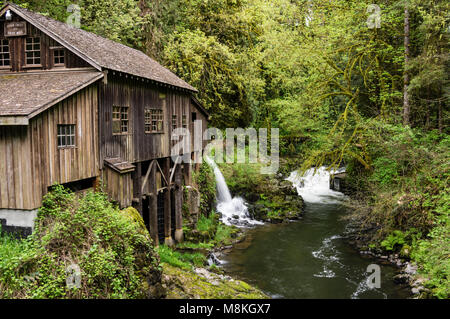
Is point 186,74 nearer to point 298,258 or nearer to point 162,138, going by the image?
point 162,138

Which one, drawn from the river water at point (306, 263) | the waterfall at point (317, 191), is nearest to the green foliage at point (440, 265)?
the river water at point (306, 263)

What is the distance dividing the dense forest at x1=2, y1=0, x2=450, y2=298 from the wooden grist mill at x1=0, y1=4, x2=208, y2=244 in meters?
7.74

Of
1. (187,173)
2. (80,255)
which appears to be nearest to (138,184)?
(187,173)

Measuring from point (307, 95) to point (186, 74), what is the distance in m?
7.27

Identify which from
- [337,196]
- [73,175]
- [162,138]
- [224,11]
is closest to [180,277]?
[73,175]

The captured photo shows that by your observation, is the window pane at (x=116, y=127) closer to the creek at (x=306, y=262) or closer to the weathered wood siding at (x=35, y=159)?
the weathered wood siding at (x=35, y=159)

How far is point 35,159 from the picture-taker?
28.8 ft

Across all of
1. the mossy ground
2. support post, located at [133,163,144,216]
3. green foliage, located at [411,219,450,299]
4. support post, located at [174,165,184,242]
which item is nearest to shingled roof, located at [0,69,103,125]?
support post, located at [133,163,144,216]

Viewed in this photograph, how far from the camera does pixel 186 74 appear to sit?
22.2 m

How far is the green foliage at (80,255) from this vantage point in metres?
7.39

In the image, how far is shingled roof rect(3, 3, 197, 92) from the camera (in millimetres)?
10711

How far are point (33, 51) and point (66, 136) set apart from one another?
3.43 m

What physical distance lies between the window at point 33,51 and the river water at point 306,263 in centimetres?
1037
